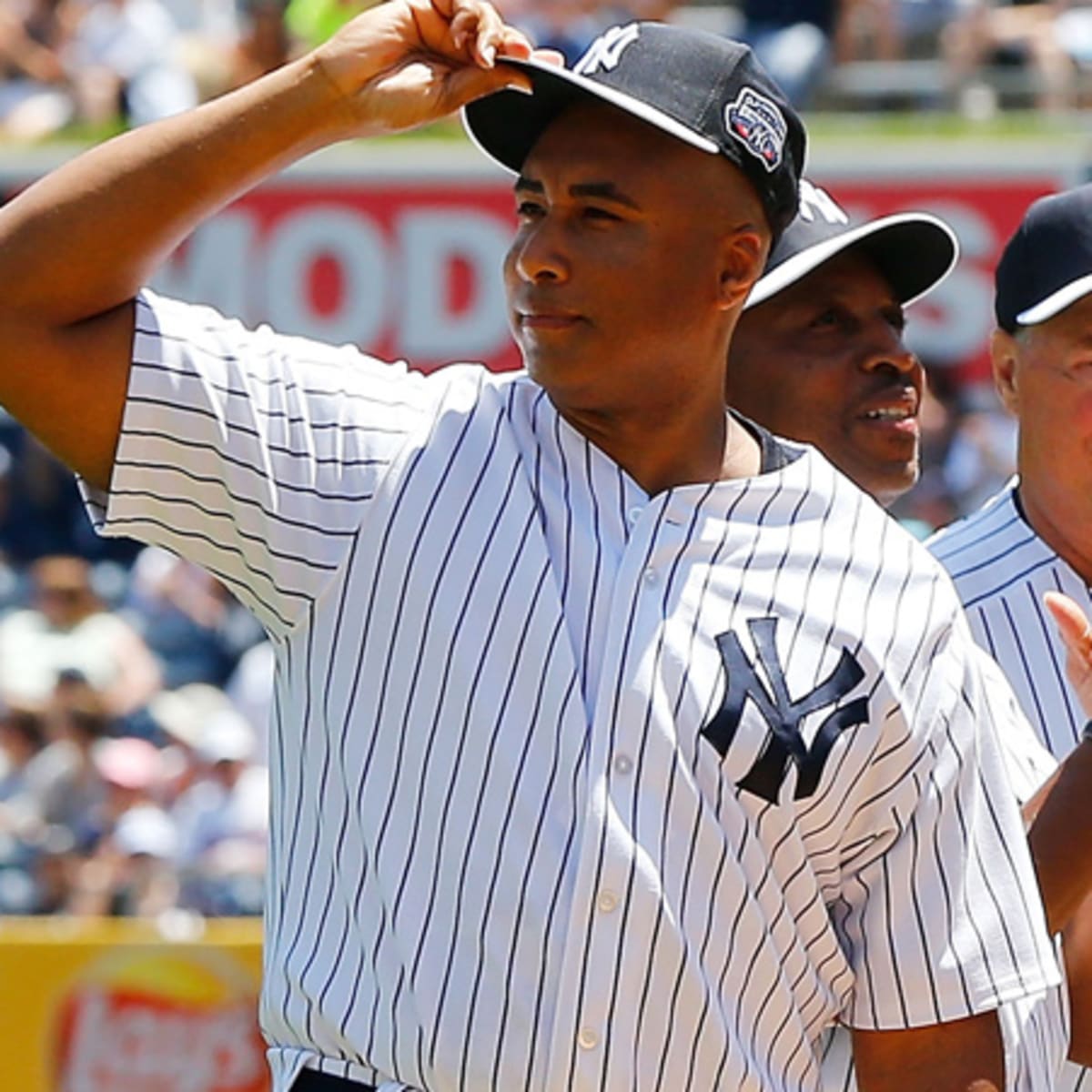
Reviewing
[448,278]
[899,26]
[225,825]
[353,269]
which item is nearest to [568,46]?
[448,278]

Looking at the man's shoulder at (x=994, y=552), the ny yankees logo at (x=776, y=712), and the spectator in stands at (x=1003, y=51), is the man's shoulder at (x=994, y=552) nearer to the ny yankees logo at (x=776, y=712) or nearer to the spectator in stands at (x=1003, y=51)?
the ny yankees logo at (x=776, y=712)

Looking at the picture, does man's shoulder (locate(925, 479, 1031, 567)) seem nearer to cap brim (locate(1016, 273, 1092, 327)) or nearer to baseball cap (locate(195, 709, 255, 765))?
cap brim (locate(1016, 273, 1092, 327))

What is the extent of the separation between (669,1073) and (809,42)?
33.0ft

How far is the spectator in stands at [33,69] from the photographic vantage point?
486 inches

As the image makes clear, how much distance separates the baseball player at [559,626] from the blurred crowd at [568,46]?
29.8 ft

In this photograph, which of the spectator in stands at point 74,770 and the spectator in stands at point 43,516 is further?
the spectator in stands at point 43,516

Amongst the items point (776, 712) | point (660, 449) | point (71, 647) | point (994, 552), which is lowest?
point (776, 712)

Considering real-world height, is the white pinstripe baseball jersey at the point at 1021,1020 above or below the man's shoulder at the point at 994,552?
below

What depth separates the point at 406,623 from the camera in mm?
2438

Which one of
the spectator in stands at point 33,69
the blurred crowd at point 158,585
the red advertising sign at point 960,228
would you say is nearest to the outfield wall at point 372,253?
the spectator in stands at point 33,69

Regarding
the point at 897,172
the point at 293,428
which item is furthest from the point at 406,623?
the point at 897,172

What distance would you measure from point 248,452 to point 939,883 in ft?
2.58

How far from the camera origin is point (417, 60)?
97.7 inches

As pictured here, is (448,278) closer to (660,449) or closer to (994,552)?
(994,552)
